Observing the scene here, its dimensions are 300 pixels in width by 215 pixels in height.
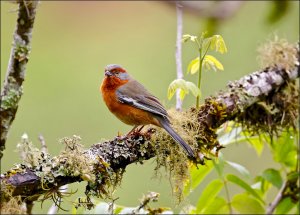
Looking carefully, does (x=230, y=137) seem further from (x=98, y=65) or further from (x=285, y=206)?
(x=98, y=65)

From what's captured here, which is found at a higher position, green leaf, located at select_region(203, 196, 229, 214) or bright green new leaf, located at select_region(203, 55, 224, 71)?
bright green new leaf, located at select_region(203, 55, 224, 71)

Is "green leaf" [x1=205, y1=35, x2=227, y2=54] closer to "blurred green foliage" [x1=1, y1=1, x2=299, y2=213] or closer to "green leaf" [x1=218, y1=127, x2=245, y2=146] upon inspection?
"green leaf" [x1=218, y1=127, x2=245, y2=146]

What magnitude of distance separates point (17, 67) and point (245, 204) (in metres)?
1.37

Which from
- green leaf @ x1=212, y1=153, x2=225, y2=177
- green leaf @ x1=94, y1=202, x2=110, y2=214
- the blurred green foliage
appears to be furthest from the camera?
the blurred green foliage

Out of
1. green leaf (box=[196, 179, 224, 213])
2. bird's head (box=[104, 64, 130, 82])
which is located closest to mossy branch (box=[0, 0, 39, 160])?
bird's head (box=[104, 64, 130, 82])

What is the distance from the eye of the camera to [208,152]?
10.1ft

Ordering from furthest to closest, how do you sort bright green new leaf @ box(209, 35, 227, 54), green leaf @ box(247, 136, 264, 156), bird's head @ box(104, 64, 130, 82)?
bird's head @ box(104, 64, 130, 82)
green leaf @ box(247, 136, 264, 156)
bright green new leaf @ box(209, 35, 227, 54)

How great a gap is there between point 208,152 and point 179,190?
0.82 ft

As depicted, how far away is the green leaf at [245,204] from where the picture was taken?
337 centimetres

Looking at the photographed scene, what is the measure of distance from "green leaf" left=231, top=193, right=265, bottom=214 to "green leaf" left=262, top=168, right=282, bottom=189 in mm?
128

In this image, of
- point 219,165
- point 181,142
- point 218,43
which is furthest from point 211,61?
point 219,165

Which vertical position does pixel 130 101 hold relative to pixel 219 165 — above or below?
above

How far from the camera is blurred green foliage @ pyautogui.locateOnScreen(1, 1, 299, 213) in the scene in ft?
21.0

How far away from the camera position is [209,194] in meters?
3.31
